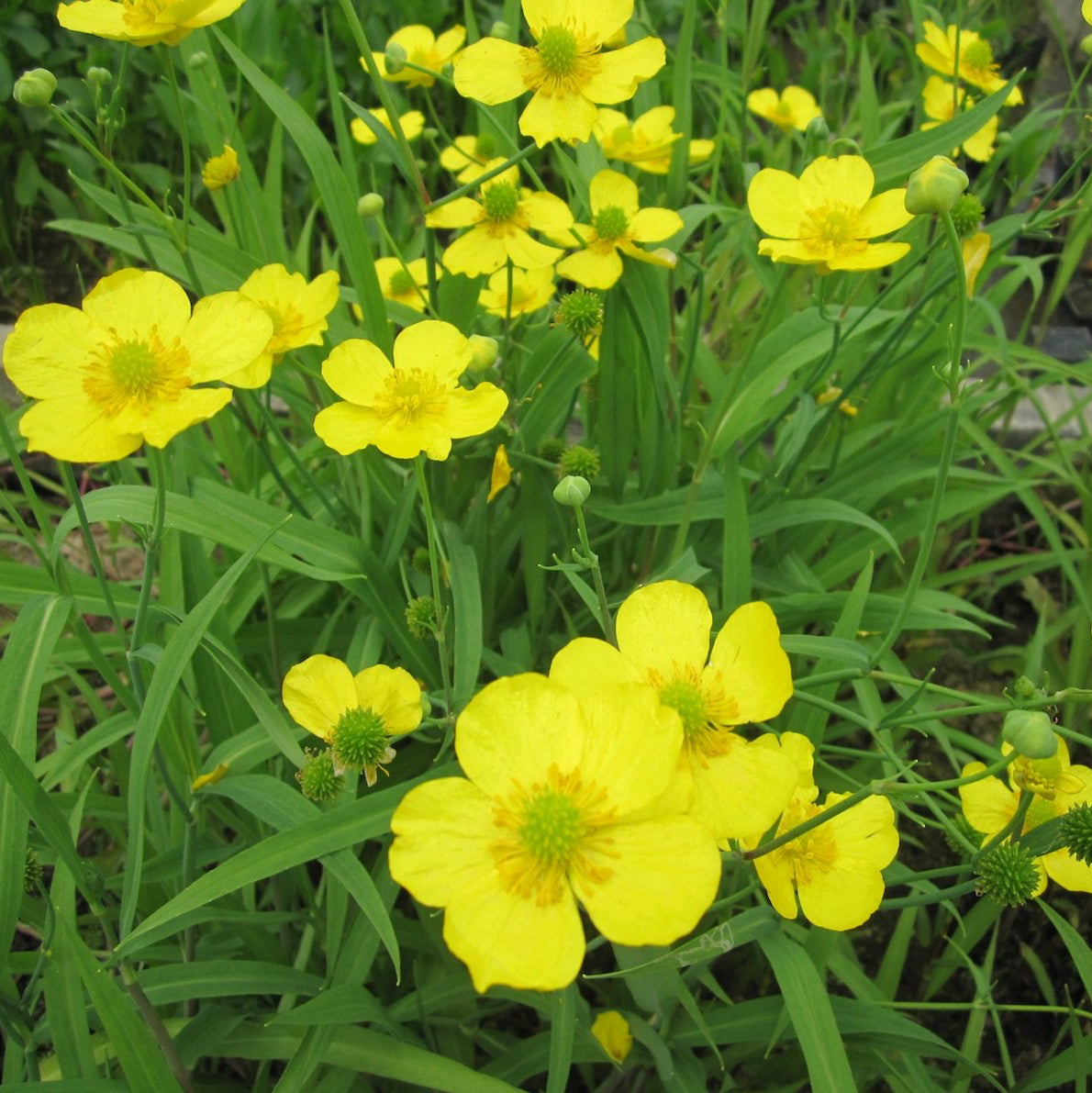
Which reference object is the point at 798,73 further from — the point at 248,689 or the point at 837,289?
the point at 248,689

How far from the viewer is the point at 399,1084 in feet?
3.39

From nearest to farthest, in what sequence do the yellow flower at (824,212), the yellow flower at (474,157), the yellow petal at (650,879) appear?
1. the yellow petal at (650,879)
2. the yellow flower at (824,212)
3. the yellow flower at (474,157)

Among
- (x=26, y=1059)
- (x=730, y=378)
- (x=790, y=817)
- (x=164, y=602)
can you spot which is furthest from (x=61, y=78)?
(x=790, y=817)

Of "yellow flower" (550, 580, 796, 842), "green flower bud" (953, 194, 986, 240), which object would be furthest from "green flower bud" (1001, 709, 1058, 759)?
"green flower bud" (953, 194, 986, 240)

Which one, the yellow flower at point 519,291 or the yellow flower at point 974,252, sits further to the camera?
the yellow flower at point 519,291

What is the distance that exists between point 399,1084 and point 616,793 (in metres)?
0.64

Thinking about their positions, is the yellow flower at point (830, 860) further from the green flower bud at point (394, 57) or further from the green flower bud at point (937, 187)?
the green flower bud at point (394, 57)

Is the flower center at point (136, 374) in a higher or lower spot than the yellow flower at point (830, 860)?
higher

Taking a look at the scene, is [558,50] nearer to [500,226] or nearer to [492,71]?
[492,71]

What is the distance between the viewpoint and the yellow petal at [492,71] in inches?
40.3

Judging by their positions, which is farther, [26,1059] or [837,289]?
[837,289]

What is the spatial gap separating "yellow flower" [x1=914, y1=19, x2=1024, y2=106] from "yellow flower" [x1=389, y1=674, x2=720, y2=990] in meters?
1.19

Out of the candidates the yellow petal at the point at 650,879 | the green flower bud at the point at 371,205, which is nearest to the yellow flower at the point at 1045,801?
the yellow petal at the point at 650,879

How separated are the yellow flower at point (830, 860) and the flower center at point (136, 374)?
0.56m
